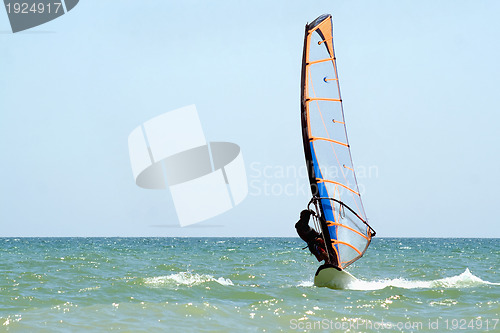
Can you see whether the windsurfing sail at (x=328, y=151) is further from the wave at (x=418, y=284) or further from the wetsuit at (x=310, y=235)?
the wave at (x=418, y=284)

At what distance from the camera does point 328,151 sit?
8.98 m

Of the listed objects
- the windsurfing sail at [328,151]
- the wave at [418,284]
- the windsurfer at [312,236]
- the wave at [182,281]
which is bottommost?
the wave at [418,284]

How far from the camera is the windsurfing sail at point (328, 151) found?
8.82m

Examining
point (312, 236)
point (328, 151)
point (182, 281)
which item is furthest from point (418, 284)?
point (182, 281)

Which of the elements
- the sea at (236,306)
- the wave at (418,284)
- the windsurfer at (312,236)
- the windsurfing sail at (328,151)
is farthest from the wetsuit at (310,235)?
the wave at (418,284)

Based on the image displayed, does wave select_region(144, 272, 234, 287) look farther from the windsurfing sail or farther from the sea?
the windsurfing sail

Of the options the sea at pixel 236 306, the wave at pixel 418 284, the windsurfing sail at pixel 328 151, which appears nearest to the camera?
the sea at pixel 236 306

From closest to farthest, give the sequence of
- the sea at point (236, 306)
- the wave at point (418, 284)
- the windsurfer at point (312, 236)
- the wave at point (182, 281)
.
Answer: the sea at point (236, 306)
the windsurfer at point (312, 236)
the wave at point (418, 284)
the wave at point (182, 281)

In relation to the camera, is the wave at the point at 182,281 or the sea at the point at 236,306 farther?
the wave at the point at 182,281

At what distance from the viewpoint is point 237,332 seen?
609 cm

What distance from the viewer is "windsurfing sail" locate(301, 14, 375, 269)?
882 centimetres

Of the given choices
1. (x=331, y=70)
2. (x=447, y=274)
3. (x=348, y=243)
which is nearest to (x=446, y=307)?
(x=348, y=243)

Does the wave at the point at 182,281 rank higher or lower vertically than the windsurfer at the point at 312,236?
lower

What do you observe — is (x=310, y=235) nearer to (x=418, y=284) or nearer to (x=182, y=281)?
(x=182, y=281)
